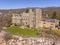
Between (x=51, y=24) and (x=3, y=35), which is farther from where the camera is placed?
(x=51, y=24)

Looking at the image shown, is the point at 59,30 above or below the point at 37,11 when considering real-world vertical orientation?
below

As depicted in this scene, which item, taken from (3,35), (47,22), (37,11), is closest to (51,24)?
(47,22)

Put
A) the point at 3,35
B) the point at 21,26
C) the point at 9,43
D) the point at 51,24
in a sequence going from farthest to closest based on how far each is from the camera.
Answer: the point at 51,24 < the point at 21,26 < the point at 3,35 < the point at 9,43

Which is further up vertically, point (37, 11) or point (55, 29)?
point (37, 11)

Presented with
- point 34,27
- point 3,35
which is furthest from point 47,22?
point 3,35

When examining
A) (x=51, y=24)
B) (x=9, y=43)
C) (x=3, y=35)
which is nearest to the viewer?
(x=9, y=43)

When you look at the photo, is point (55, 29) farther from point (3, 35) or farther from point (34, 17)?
point (3, 35)

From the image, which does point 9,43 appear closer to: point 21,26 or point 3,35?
point 3,35

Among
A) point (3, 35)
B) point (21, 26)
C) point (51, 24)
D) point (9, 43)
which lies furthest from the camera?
Answer: point (51, 24)

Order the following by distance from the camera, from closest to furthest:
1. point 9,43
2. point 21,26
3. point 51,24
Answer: point 9,43 < point 21,26 < point 51,24
